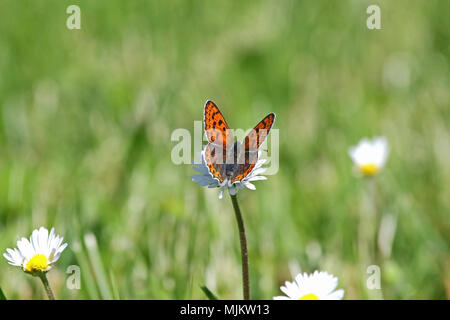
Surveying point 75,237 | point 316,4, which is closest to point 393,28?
point 316,4

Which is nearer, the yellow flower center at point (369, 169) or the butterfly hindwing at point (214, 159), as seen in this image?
the butterfly hindwing at point (214, 159)

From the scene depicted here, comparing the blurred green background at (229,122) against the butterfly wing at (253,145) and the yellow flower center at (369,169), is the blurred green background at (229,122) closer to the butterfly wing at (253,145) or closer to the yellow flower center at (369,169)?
the yellow flower center at (369,169)

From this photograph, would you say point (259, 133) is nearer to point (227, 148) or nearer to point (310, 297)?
point (227, 148)

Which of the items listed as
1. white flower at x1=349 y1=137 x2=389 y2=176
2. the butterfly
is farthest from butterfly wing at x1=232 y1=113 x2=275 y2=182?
white flower at x1=349 y1=137 x2=389 y2=176

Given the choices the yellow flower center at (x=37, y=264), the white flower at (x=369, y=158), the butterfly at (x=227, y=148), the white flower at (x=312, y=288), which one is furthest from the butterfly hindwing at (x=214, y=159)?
the white flower at (x=369, y=158)

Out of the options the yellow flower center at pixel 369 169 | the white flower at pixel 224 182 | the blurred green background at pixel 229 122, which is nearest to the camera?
the white flower at pixel 224 182

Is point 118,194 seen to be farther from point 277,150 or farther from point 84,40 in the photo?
point 84,40
